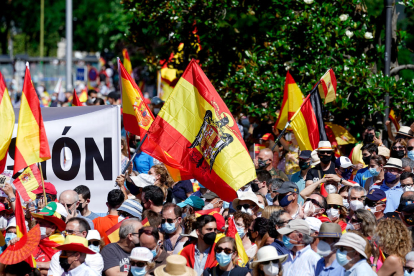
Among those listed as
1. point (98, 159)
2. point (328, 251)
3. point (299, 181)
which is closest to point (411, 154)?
point (299, 181)

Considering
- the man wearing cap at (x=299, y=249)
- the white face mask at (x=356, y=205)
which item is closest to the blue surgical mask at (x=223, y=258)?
the man wearing cap at (x=299, y=249)

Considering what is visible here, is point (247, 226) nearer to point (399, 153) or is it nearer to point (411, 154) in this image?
point (399, 153)

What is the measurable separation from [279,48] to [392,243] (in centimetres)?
682

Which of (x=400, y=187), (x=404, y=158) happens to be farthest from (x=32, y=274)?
(x=404, y=158)

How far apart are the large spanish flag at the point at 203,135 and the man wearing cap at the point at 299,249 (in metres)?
1.18

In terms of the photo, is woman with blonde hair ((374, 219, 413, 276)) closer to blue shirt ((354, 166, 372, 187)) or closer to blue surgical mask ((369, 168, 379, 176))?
blue surgical mask ((369, 168, 379, 176))

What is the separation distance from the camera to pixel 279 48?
12203 millimetres

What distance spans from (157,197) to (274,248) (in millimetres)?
2357

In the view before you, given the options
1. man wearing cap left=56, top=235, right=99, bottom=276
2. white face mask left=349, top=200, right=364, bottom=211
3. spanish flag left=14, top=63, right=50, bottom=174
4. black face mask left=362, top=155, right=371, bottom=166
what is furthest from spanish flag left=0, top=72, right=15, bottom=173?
black face mask left=362, top=155, right=371, bottom=166

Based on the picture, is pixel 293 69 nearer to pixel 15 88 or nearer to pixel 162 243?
pixel 162 243

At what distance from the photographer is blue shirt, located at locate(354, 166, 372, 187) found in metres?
9.09

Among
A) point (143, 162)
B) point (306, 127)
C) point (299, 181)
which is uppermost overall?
point (306, 127)

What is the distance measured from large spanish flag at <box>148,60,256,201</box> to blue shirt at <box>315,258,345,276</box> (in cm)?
165

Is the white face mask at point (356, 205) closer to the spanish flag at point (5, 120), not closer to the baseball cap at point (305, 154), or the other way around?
the baseball cap at point (305, 154)
